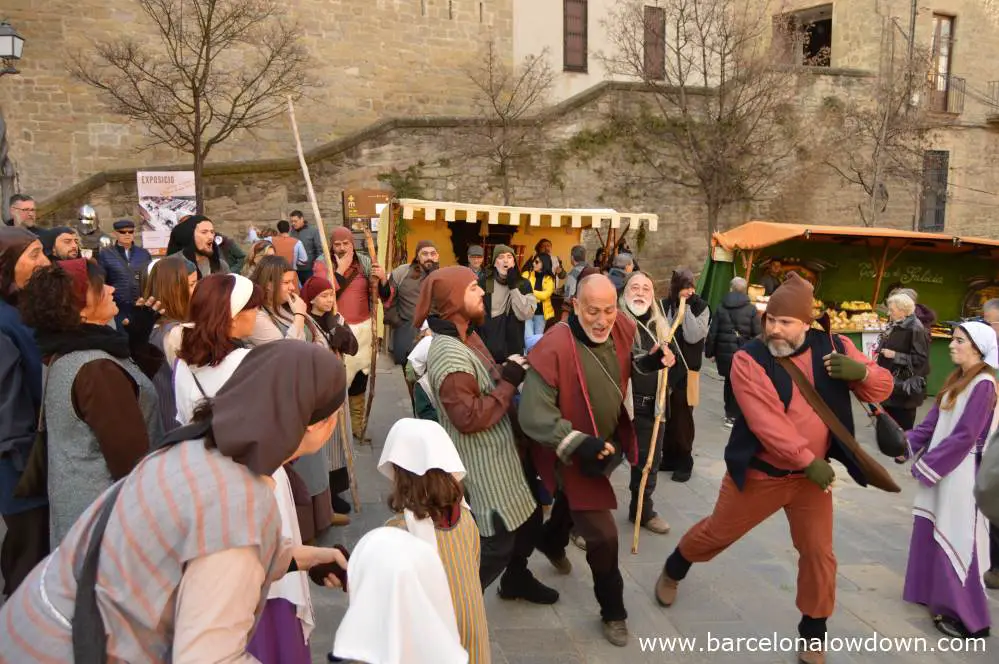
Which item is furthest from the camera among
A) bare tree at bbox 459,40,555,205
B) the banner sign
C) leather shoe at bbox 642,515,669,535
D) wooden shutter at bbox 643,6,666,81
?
wooden shutter at bbox 643,6,666,81

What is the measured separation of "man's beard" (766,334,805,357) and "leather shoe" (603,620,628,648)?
1.67 m

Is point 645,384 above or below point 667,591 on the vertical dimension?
above

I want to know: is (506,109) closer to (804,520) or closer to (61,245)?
(61,245)

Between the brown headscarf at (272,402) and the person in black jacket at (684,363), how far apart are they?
483cm

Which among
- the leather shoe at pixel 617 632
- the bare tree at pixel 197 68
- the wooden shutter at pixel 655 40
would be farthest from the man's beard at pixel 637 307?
the wooden shutter at pixel 655 40

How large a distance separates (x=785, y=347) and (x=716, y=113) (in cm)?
1793

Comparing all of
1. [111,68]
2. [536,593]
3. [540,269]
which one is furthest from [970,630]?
[111,68]

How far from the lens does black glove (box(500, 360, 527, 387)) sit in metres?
3.63

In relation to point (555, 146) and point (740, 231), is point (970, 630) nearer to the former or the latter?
point (740, 231)

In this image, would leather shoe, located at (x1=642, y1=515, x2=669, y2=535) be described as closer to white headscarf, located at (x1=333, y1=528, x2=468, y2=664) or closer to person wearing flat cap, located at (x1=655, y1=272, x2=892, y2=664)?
person wearing flat cap, located at (x1=655, y1=272, x2=892, y2=664)

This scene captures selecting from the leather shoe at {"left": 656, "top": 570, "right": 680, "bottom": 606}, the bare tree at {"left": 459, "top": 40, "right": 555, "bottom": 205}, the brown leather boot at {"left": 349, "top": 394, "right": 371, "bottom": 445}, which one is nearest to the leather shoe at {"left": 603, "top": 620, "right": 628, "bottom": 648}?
the leather shoe at {"left": 656, "top": 570, "right": 680, "bottom": 606}

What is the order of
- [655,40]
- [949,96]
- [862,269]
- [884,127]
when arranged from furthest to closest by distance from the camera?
[949,96] → [655,40] → [884,127] → [862,269]

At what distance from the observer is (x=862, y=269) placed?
13703mm

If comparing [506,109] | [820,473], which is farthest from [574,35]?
[820,473]
